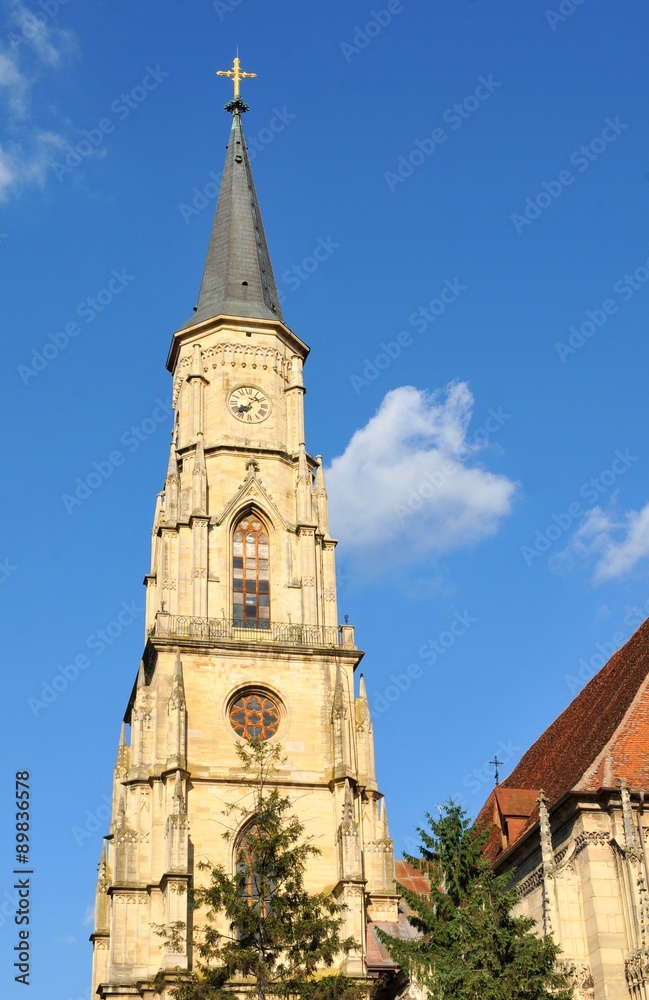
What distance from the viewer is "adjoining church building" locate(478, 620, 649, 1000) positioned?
97.4ft

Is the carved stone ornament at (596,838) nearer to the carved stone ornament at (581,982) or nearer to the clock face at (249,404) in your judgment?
the carved stone ornament at (581,982)

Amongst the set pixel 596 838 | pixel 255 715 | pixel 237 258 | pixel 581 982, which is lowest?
pixel 581 982

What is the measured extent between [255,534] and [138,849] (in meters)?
11.8

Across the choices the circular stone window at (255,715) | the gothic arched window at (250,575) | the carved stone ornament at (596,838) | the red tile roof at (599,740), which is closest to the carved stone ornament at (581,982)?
the carved stone ornament at (596,838)

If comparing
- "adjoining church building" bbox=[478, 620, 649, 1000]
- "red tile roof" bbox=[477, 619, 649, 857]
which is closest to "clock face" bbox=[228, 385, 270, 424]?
"red tile roof" bbox=[477, 619, 649, 857]

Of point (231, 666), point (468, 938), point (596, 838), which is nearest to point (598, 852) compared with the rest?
point (596, 838)

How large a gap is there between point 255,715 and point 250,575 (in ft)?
17.2

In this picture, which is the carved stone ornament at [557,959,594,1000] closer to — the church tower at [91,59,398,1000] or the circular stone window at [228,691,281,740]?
the church tower at [91,59,398,1000]

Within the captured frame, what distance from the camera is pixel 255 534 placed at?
155 ft

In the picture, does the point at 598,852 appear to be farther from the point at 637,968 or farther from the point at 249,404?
the point at 249,404

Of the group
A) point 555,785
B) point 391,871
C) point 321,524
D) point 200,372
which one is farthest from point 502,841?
point 200,372

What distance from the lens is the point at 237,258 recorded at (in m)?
53.4

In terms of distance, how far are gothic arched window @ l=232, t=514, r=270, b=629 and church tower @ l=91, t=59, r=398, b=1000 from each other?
0.05 metres

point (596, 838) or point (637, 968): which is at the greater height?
point (596, 838)
